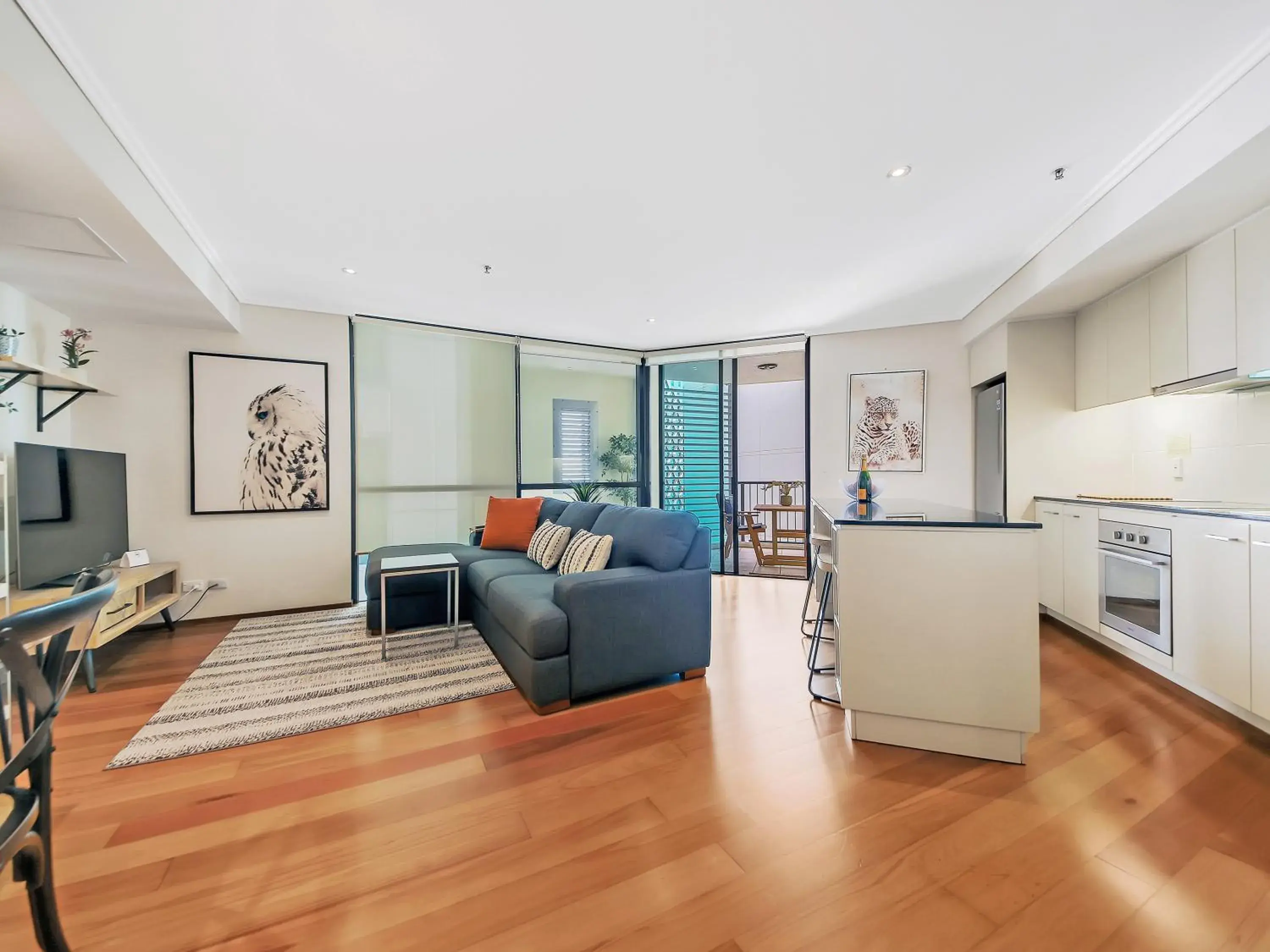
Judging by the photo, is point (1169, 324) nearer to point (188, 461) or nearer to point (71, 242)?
point (71, 242)

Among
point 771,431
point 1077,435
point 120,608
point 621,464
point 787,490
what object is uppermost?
point 771,431

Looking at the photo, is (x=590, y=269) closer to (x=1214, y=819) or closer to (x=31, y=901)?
(x=31, y=901)

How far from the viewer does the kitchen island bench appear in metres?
2.00

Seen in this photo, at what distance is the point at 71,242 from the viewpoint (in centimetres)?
248

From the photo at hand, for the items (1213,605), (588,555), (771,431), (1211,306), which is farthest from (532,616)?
(771,431)

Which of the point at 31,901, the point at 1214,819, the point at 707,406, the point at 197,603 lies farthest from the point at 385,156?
the point at 707,406

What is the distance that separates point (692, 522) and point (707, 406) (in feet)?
11.1

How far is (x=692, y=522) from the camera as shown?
289 centimetres

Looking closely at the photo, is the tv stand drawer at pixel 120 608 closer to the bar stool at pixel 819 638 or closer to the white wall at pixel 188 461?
the white wall at pixel 188 461

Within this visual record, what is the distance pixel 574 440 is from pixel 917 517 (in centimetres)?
396

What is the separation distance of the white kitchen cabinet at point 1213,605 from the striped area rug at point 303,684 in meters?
3.26

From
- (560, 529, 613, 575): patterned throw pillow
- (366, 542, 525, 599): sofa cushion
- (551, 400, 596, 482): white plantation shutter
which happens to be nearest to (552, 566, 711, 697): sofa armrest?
(560, 529, 613, 575): patterned throw pillow

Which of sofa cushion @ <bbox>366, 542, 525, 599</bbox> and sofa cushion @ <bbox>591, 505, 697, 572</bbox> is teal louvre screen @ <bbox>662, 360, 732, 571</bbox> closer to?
sofa cushion @ <bbox>366, 542, 525, 599</bbox>

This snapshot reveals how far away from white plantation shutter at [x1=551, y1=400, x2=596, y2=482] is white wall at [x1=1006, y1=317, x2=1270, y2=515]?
378cm
